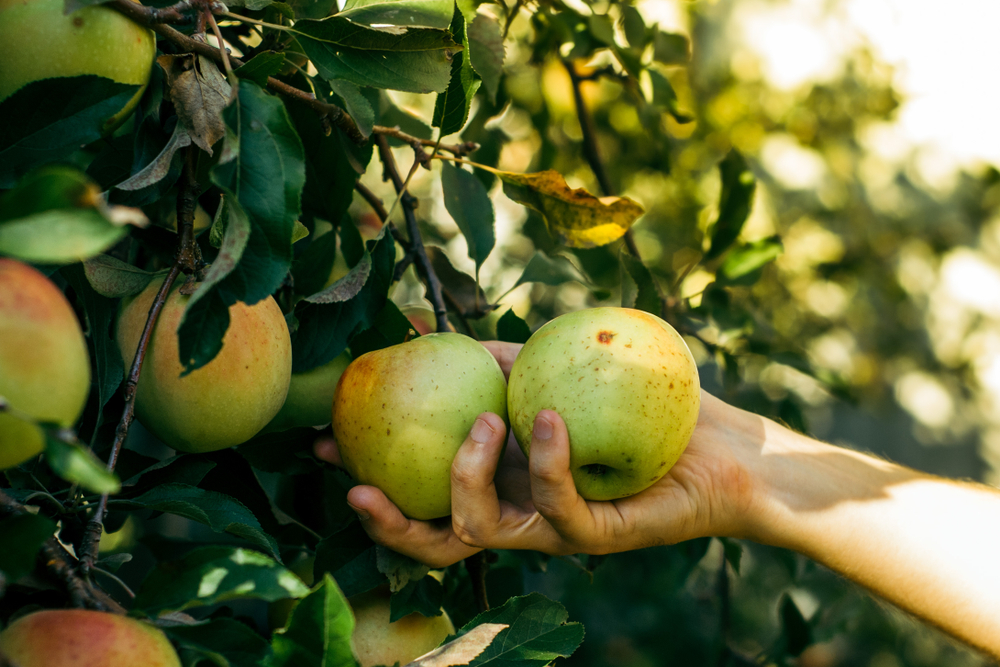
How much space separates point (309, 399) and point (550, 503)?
379 mm

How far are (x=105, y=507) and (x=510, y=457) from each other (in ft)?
1.96

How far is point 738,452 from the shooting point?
114cm

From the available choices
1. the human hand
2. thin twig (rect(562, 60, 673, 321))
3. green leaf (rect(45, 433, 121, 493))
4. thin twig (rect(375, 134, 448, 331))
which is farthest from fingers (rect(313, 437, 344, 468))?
thin twig (rect(562, 60, 673, 321))

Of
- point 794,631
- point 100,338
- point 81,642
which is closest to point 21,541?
point 81,642

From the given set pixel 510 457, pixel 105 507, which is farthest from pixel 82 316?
pixel 510 457

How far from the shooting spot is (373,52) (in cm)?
77

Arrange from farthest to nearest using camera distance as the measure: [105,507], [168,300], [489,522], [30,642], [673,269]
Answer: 1. [673,269]
2. [489,522]
3. [168,300]
4. [105,507]
5. [30,642]

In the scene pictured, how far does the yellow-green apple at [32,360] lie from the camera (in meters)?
0.47

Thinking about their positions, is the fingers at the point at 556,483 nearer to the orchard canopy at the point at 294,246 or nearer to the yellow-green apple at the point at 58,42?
the orchard canopy at the point at 294,246

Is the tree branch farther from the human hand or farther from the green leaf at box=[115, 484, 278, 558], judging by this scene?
the human hand

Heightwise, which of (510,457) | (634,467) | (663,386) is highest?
(663,386)

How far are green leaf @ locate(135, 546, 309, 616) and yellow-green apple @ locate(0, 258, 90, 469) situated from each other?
0.15m

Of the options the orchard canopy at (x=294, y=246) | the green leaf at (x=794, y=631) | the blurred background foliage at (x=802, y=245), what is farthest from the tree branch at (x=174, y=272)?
the green leaf at (x=794, y=631)

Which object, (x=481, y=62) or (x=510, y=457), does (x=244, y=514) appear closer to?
(x=510, y=457)
